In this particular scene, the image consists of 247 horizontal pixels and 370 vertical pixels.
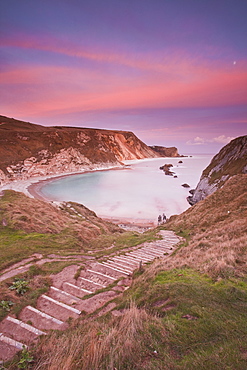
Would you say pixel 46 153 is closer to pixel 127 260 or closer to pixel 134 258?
pixel 134 258

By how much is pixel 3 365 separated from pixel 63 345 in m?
1.15

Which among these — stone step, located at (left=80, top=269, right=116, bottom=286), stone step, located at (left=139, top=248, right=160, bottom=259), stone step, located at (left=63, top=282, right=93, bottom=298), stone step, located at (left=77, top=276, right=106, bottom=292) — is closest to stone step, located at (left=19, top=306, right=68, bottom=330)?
stone step, located at (left=63, top=282, right=93, bottom=298)

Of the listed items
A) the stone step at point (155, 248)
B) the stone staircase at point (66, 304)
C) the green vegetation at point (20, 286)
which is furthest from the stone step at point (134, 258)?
the green vegetation at point (20, 286)

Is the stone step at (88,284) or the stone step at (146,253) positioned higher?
the stone step at (88,284)

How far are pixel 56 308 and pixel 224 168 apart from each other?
141 ft

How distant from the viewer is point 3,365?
3473 millimetres

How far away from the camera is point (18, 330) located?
4.95m

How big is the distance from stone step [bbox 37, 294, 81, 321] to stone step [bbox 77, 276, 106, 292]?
1572mm

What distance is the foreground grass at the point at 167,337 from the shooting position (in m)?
3.06

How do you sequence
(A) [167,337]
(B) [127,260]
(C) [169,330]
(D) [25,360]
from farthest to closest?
(B) [127,260] < (C) [169,330] < (A) [167,337] < (D) [25,360]

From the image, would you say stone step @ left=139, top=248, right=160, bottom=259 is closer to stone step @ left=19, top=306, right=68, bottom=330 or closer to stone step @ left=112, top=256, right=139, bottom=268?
stone step @ left=112, top=256, right=139, bottom=268

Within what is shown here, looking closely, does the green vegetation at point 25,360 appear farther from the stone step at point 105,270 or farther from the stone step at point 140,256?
the stone step at point 140,256

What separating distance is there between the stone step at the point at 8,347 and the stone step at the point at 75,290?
3010mm

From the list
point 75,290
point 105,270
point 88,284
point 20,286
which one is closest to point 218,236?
point 105,270
